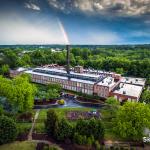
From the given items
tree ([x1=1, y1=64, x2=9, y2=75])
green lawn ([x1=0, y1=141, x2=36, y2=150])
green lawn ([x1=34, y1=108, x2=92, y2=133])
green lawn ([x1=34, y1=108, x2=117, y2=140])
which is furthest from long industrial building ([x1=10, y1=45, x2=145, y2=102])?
green lawn ([x1=0, y1=141, x2=36, y2=150])

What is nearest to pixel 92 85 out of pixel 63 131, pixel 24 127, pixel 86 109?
pixel 86 109

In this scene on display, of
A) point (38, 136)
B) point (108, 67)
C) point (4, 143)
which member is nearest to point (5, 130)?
point (4, 143)

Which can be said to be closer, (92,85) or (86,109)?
(86,109)

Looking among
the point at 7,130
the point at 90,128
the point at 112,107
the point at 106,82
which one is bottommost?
the point at 7,130

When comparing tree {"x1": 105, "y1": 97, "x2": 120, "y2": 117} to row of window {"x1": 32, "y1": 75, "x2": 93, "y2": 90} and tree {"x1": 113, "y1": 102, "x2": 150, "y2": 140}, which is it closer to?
tree {"x1": 113, "y1": 102, "x2": 150, "y2": 140}

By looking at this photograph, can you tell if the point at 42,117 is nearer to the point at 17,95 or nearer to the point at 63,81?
the point at 17,95

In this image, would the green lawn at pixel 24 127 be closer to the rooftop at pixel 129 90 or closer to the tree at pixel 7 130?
the tree at pixel 7 130

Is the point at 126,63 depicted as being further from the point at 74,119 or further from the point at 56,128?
the point at 56,128
